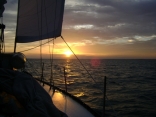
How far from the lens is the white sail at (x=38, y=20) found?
22.3 feet

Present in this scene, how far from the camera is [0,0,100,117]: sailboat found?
142 inches

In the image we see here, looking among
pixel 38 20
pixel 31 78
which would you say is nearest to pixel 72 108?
pixel 31 78

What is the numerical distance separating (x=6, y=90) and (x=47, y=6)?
3917 mm

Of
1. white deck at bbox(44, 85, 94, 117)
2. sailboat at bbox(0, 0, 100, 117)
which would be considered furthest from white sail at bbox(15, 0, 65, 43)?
white deck at bbox(44, 85, 94, 117)

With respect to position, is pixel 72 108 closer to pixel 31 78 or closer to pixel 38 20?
pixel 31 78

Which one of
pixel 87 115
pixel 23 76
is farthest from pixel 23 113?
pixel 87 115

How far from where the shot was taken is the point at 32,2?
22.7 ft

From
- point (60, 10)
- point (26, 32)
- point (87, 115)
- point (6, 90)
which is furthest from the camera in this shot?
point (26, 32)

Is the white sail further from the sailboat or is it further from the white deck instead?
the white deck

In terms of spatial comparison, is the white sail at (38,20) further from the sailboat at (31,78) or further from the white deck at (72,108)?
the white deck at (72,108)

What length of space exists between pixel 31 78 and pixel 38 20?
3.25 meters

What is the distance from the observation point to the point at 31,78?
14.8 feet

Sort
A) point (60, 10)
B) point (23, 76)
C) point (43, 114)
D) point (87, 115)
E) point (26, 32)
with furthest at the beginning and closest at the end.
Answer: point (26, 32)
point (60, 10)
point (87, 115)
point (23, 76)
point (43, 114)

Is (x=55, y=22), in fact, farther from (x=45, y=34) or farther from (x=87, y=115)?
(x=87, y=115)
